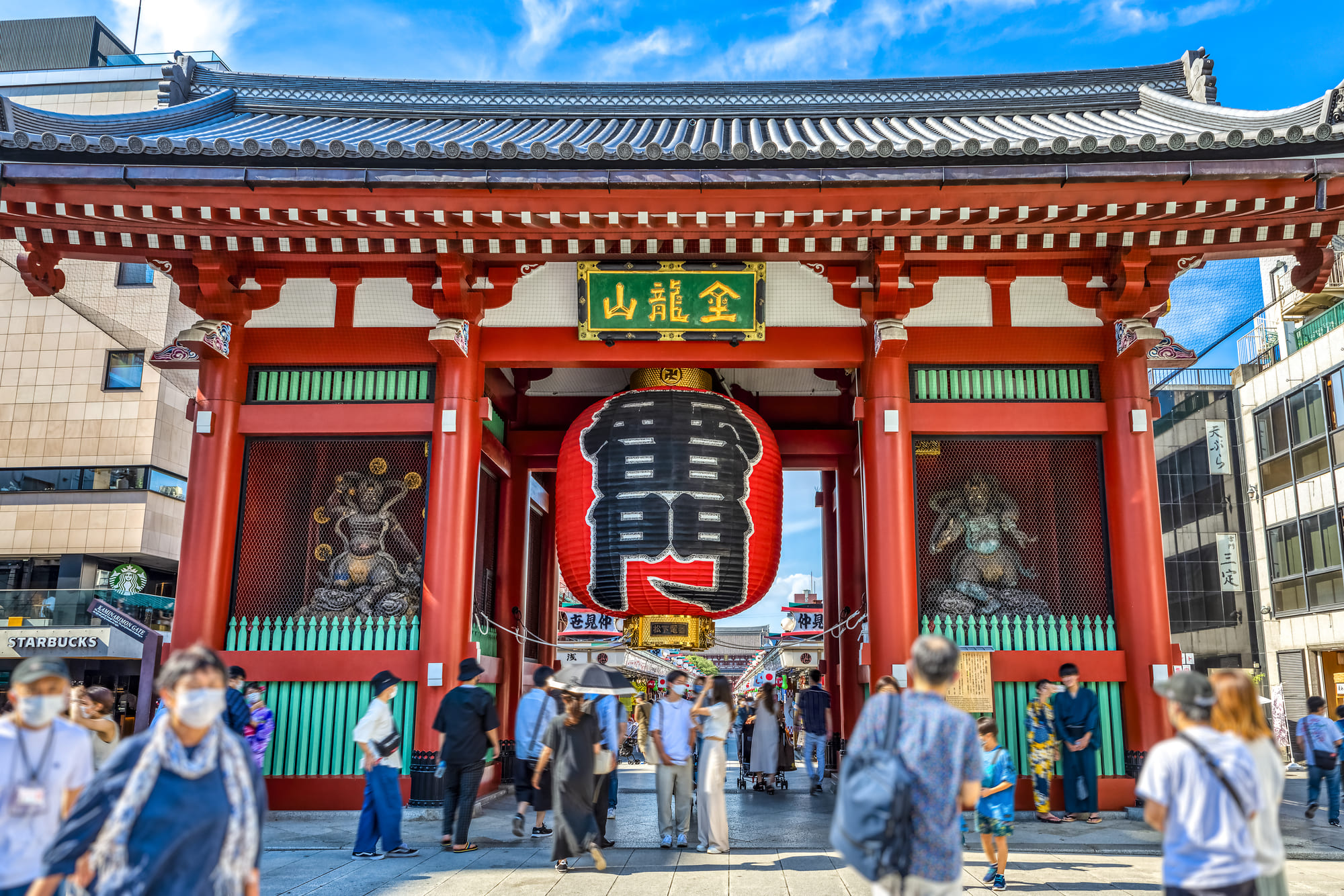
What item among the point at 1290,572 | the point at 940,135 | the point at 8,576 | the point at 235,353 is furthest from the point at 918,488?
the point at 8,576

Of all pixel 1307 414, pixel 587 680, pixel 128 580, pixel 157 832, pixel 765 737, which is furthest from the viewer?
pixel 128 580

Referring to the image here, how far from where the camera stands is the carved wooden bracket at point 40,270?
387 inches

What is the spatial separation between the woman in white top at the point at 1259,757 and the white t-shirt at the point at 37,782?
4642mm

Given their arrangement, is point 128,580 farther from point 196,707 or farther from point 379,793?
point 196,707

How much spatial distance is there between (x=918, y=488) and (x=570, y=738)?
529cm

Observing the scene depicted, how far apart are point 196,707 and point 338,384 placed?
A: 783 cm

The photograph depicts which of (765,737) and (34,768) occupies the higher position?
(34,768)

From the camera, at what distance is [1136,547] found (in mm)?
9891

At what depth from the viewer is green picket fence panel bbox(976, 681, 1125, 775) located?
9.71 metres

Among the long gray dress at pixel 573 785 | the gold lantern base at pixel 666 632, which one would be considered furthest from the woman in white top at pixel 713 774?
the gold lantern base at pixel 666 632

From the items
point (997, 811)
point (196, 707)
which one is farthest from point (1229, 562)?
point (196, 707)

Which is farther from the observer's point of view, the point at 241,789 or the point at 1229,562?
the point at 1229,562

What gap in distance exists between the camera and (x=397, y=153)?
29.6ft

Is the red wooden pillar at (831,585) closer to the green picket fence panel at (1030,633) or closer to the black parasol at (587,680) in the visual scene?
the green picket fence panel at (1030,633)
